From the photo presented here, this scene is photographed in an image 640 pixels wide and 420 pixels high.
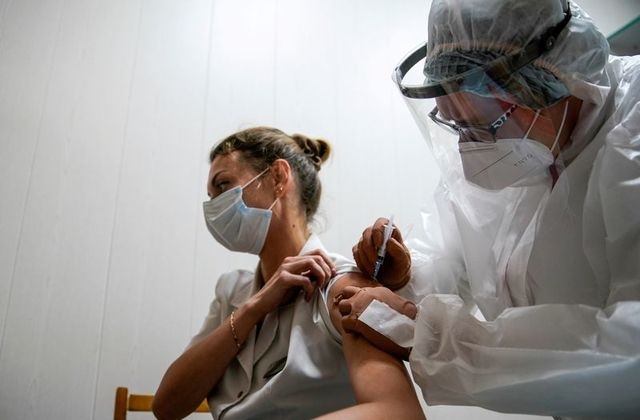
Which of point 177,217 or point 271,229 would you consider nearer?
point 271,229

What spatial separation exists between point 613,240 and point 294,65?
165cm

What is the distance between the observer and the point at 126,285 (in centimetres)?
159

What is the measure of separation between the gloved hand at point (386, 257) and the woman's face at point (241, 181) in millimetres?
332

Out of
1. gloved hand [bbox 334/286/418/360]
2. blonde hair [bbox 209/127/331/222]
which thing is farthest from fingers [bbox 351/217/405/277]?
blonde hair [bbox 209/127/331/222]

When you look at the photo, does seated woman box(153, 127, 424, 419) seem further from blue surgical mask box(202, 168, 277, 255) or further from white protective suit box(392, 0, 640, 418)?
white protective suit box(392, 0, 640, 418)

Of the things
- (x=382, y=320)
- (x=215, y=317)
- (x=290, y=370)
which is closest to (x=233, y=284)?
(x=215, y=317)

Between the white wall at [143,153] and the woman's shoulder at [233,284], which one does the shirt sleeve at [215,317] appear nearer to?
the woman's shoulder at [233,284]

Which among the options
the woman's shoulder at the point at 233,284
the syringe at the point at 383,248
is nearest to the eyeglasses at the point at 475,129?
the syringe at the point at 383,248

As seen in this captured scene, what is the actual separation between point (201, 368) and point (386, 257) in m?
0.47

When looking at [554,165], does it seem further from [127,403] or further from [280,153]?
[127,403]

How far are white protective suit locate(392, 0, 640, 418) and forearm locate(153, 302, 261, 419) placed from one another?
0.38 metres

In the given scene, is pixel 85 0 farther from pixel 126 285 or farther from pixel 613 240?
pixel 613 240

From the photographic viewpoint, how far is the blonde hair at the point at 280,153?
1.28 meters

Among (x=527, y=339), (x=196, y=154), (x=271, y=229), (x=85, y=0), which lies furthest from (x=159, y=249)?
(x=527, y=339)
